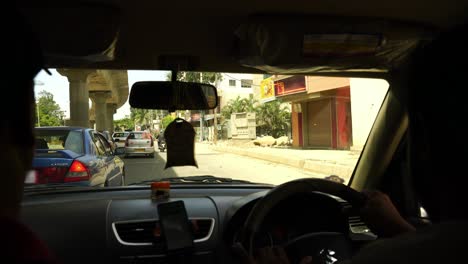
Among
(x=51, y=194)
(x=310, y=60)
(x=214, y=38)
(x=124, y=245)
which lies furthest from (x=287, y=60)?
(x=51, y=194)

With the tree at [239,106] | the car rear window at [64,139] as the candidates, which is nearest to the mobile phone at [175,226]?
the car rear window at [64,139]

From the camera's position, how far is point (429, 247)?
1.02 metres

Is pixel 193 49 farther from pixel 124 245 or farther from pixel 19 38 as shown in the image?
pixel 19 38

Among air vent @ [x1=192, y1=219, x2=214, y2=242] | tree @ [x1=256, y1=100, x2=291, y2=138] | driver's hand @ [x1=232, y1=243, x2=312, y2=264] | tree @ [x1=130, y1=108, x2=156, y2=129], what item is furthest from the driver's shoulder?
tree @ [x1=256, y1=100, x2=291, y2=138]

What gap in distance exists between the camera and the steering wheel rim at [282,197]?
1.67m

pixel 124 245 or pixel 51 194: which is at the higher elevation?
pixel 51 194

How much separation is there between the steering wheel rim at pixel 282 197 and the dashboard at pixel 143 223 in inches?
18.5

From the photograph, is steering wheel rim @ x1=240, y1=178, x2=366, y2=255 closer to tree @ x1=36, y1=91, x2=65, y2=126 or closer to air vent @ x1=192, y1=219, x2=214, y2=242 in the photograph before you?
tree @ x1=36, y1=91, x2=65, y2=126

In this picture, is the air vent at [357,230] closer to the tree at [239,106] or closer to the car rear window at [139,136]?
the car rear window at [139,136]

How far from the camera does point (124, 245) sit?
2.68 meters

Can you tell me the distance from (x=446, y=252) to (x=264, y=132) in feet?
118

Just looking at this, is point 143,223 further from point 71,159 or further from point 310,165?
point 310,165

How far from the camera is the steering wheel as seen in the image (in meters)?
1.68

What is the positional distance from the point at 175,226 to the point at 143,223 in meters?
0.23
